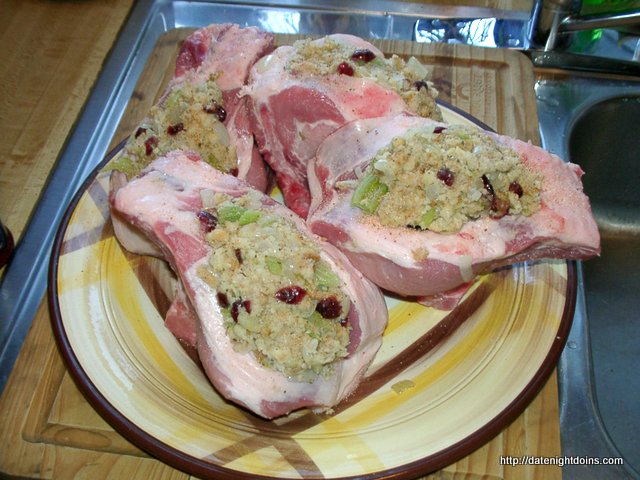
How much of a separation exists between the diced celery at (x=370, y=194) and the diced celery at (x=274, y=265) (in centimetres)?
28

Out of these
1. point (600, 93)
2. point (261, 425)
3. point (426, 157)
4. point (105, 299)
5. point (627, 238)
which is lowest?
point (627, 238)

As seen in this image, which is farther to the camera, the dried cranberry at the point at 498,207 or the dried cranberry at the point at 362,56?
the dried cranberry at the point at 362,56

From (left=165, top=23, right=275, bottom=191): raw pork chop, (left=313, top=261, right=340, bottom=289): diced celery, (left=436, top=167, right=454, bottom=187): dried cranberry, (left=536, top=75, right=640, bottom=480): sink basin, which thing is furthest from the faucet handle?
(left=313, top=261, right=340, bottom=289): diced celery

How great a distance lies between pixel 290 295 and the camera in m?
1.40

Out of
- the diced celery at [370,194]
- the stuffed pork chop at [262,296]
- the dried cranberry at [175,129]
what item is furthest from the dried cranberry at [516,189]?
the dried cranberry at [175,129]

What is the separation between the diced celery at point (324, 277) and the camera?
1485mm

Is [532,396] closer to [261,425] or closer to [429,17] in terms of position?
[261,425]

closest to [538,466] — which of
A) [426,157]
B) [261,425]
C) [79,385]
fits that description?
[261,425]

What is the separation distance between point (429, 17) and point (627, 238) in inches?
53.6

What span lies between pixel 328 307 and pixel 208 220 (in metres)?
0.38

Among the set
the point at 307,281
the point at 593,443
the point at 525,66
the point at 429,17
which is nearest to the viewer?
the point at 307,281

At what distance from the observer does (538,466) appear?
60.7 inches

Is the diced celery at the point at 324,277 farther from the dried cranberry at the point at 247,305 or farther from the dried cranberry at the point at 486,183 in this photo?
the dried cranberry at the point at 486,183

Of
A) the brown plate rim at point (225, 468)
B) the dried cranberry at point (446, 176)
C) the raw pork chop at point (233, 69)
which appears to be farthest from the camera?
the raw pork chop at point (233, 69)
